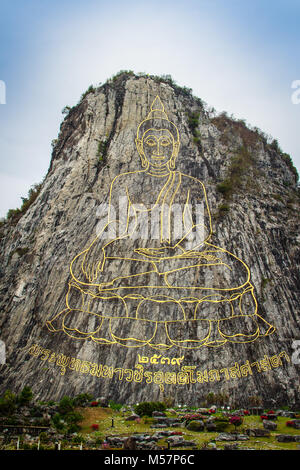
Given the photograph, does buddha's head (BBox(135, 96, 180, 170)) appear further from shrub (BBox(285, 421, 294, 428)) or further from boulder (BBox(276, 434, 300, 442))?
boulder (BBox(276, 434, 300, 442))

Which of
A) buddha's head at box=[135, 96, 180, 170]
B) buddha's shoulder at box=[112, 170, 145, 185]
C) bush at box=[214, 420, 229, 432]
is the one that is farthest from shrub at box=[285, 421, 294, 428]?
buddha's shoulder at box=[112, 170, 145, 185]

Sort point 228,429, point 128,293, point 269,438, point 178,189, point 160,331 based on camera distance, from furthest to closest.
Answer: point 178,189 < point 128,293 < point 160,331 < point 228,429 < point 269,438

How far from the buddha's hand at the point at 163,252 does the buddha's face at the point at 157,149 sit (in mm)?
4443

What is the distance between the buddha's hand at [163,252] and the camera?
1470 centimetres

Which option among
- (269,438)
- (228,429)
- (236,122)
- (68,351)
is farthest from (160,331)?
(236,122)

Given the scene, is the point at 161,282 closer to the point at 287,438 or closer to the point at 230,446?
the point at 287,438

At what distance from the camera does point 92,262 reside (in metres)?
14.6

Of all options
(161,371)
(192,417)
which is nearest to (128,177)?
(161,371)

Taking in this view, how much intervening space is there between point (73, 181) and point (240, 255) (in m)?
8.95

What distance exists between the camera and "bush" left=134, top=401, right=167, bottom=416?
10.6m

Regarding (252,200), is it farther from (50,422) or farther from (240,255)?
(50,422)

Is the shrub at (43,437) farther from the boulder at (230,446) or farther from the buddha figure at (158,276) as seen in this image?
the buddha figure at (158,276)

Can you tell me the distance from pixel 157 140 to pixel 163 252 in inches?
228
